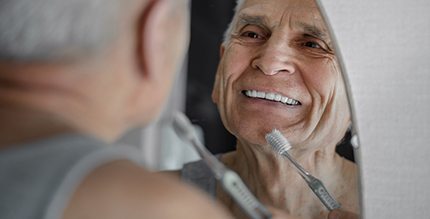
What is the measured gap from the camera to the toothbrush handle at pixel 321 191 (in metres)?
0.78

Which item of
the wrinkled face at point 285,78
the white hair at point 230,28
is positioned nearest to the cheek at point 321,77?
the wrinkled face at point 285,78

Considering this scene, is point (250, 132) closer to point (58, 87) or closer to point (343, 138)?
point (343, 138)

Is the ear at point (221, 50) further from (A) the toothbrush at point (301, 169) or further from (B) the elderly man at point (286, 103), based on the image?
(A) the toothbrush at point (301, 169)

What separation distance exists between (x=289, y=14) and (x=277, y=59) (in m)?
0.06

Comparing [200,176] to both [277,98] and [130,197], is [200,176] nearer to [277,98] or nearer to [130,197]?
[277,98]

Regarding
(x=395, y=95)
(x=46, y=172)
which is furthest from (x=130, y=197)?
(x=395, y=95)

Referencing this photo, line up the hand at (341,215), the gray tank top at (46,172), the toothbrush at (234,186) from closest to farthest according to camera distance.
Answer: the gray tank top at (46,172) < the toothbrush at (234,186) < the hand at (341,215)

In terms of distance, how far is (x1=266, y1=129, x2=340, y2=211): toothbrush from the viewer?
775mm

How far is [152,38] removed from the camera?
0.50 metres

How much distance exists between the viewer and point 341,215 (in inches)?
31.2

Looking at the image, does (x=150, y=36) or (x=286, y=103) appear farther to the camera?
(x=286, y=103)

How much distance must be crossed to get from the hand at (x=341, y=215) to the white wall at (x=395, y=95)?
14 cm

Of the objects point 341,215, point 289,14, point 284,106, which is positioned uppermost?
point 289,14

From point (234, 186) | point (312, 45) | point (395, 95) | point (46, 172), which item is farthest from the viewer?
point (395, 95)
